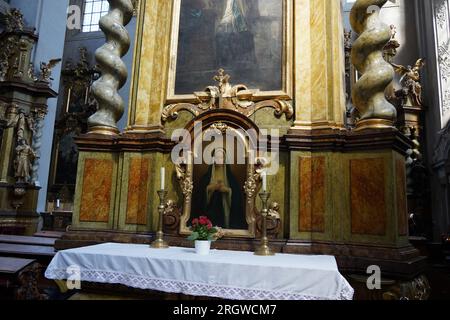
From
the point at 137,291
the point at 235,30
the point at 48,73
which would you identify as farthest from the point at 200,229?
the point at 48,73

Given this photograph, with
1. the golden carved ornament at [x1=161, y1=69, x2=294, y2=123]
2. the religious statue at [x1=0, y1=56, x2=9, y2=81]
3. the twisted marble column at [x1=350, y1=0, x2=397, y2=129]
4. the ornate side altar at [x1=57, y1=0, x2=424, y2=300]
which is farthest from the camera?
the religious statue at [x1=0, y1=56, x2=9, y2=81]

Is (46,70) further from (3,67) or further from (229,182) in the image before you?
(229,182)

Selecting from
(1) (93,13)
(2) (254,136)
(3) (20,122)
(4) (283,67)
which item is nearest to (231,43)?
(4) (283,67)

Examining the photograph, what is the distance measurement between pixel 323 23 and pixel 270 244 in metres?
2.64

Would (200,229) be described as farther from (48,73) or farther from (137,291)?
(48,73)

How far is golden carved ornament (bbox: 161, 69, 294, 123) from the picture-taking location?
4594mm

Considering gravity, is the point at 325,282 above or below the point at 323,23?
below

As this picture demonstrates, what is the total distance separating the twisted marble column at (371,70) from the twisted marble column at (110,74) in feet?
9.43

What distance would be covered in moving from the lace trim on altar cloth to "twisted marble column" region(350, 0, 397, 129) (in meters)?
2.03

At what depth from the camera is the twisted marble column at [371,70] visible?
4.14 m

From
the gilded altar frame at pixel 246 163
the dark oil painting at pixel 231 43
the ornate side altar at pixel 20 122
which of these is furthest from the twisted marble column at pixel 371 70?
the ornate side altar at pixel 20 122

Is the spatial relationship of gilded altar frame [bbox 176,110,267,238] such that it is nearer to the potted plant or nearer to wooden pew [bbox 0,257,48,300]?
the potted plant

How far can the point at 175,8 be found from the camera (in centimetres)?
518

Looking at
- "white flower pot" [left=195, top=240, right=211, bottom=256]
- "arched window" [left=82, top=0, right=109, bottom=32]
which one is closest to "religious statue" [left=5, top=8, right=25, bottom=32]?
"arched window" [left=82, top=0, right=109, bottom=32]
